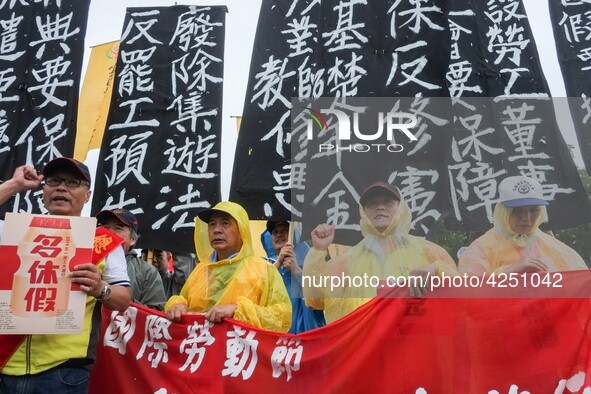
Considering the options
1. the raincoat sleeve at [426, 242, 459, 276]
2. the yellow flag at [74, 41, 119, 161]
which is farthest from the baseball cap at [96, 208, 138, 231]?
the yellow flag at [74, 41, 119, 161]

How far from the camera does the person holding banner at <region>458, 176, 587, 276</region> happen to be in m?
3.46

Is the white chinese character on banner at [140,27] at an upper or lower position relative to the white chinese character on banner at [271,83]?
upper

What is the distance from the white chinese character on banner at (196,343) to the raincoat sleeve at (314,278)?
2.65 ft

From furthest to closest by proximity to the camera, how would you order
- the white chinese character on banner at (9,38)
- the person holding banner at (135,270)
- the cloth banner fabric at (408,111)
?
1. the white chinese character on banner at (9,38)
2. the cloth banner fabric at (408,111)
3. the person holding banner at (135,270)

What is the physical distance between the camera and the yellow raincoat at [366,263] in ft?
11.2

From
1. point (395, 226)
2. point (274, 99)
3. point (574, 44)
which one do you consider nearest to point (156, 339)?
point (395, 226)

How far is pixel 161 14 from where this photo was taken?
18.8ft

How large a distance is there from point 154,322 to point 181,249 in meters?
1.67

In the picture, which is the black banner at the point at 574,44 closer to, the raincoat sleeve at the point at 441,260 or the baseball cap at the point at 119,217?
the raincoat sleeve at the point at 441,260

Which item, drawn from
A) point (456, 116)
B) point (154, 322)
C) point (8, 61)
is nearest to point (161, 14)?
point (8, 61)

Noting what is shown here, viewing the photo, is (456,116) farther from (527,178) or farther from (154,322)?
(154,322)

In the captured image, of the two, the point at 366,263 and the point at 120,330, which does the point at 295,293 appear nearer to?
the point at 366,263

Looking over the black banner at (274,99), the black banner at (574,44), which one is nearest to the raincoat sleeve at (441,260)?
the black banner at (274,99)

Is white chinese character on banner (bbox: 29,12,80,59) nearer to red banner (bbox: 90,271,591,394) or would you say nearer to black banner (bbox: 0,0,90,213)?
black banner (bbox: 0,0,90,213)
